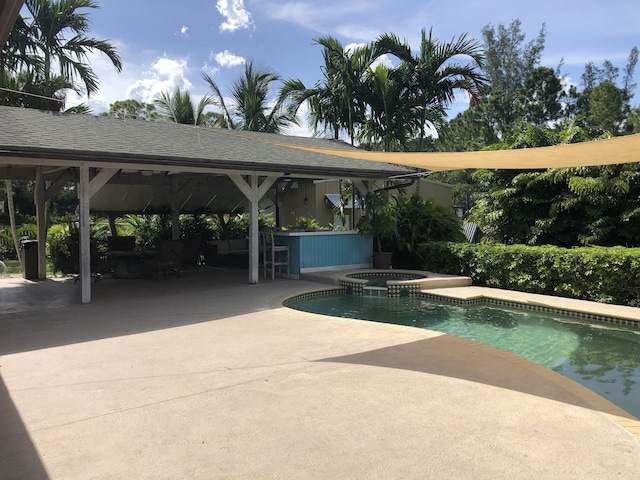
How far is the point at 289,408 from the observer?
354cm

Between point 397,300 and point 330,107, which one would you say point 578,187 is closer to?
point 397,300

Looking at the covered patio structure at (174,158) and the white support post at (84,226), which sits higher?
the covered patio structure at (174,158)

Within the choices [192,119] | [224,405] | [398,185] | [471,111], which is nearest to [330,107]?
[398,185]

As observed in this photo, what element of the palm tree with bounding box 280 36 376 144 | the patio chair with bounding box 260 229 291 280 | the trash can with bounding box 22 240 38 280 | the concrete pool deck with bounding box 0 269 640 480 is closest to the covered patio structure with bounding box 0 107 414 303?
the trash can with bounding box 22 240 38 280

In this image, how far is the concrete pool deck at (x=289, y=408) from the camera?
2.75m

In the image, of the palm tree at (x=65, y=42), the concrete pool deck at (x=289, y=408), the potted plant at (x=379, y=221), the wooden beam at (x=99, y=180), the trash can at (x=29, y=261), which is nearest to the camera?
the concrete pool deck at (x=289, y=408)

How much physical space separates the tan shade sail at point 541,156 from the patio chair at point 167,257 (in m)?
4.52

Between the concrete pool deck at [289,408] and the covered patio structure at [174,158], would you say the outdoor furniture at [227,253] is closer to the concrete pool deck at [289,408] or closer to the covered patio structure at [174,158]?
the covered patio structure at [174,158]

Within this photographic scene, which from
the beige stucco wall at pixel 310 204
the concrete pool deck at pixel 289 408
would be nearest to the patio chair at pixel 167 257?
the concrete pool deck at pixel 289 408

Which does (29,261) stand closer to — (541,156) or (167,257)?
(167,257)

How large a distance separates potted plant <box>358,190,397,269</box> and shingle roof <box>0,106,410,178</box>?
2.18 ft

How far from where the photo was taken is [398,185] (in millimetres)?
12438

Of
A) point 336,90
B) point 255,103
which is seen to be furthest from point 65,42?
point 336,90

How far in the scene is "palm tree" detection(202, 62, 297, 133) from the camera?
20938mm
